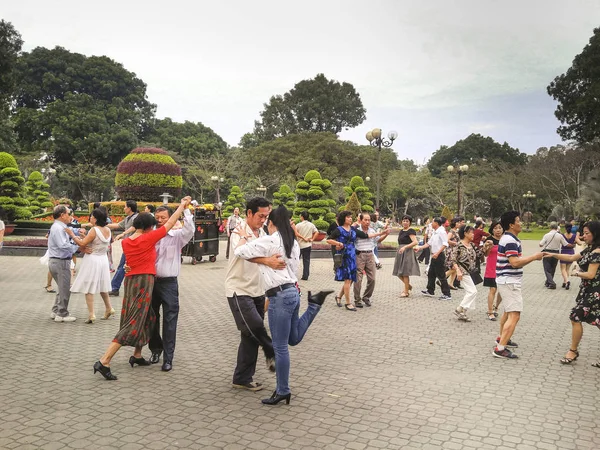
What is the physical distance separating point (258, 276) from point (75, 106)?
47220 millimetres

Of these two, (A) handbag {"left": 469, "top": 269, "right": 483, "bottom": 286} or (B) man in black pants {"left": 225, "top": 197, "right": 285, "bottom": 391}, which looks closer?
(B) man in black pants {"left": 225, "top": 197, "right": 285, "bottom": 391}

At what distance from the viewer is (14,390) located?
15.7 ft

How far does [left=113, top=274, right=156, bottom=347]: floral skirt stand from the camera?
5129 mm

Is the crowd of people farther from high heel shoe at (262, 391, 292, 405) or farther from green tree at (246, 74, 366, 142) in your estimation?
green tree at (246, 74, 366, 142)

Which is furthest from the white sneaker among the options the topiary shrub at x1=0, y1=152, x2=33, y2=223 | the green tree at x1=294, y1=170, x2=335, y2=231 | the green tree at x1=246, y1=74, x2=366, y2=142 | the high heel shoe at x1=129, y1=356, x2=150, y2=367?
the green tree at x1=246, y1=74, x2=366, y2=142

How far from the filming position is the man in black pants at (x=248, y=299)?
4730 mm

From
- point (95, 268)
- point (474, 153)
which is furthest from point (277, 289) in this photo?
point (474, 153)

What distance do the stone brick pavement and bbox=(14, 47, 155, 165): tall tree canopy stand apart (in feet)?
133

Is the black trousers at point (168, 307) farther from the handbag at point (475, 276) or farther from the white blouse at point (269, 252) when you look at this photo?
the handbag at point (475, 276)

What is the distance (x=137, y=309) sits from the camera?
5.18 meters

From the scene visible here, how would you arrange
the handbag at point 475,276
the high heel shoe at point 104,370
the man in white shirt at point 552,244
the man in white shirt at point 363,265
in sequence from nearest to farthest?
1. the high heel shoe at point 104,370
2. the handbag at point 475,276
3. the man in white shirt at point 363,265
4. the man in white shirt at point 552,244

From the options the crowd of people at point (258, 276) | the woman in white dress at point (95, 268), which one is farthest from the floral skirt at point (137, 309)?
the woman in white dress at point (95, 268)

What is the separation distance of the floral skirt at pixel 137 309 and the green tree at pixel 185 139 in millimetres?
46073

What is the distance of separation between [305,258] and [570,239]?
6295 millimetres
